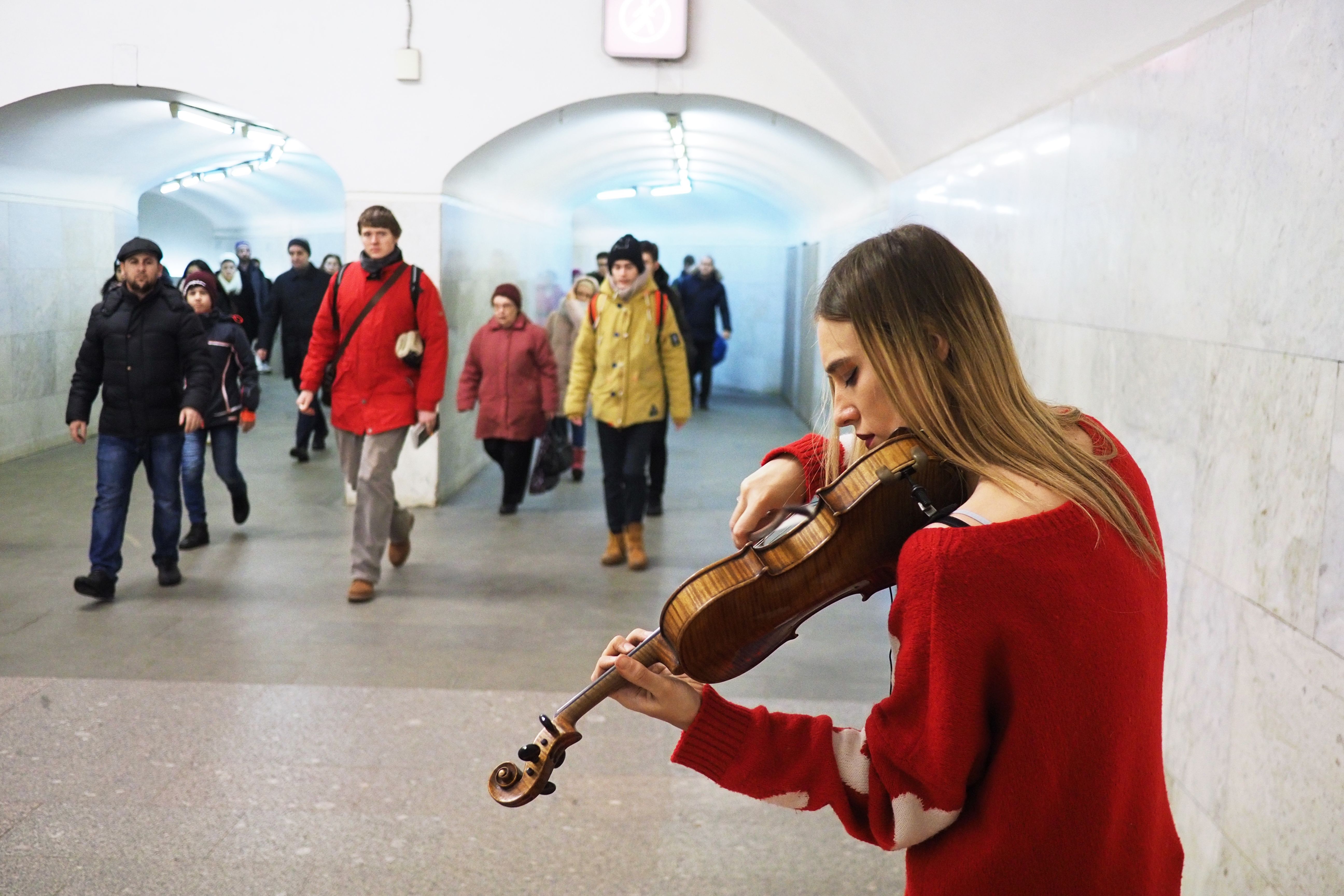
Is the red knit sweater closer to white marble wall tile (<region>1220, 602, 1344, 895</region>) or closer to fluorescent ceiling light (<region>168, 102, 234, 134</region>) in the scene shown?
white marble wall tile (<region>1220, 602, 1344, 895</region>)

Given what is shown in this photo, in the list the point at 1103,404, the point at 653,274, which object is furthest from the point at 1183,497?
the point at 653,274

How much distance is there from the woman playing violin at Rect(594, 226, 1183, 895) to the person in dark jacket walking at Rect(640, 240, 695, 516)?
6.73 metres

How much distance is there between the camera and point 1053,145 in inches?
212

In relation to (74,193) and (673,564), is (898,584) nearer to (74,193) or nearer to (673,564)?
(673,564)

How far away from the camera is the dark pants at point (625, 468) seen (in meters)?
7.89

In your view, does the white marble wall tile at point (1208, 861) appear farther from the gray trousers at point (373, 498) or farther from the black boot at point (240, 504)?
the black boot at point (240, 504)

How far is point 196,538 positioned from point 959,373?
24.3ft

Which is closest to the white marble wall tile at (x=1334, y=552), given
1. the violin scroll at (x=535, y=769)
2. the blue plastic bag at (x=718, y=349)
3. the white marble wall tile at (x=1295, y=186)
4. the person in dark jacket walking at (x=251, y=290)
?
the white marble wall tile at (x=1295, y=186)

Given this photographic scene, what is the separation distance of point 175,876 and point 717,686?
2.71 metres

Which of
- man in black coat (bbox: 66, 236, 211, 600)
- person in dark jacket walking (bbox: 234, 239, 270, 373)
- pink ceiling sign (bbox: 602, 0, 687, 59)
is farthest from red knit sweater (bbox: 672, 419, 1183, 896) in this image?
person in dark jacket walking (bbox: 234, 239, 270, 373)

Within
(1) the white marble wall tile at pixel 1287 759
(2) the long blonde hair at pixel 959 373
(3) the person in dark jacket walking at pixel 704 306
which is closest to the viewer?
(2) the long blonde hair at pixel 959 373

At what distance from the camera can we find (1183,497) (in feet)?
12.1

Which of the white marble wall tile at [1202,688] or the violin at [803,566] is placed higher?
the violin at [803,566]

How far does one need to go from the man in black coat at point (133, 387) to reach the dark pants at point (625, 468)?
2.39m
